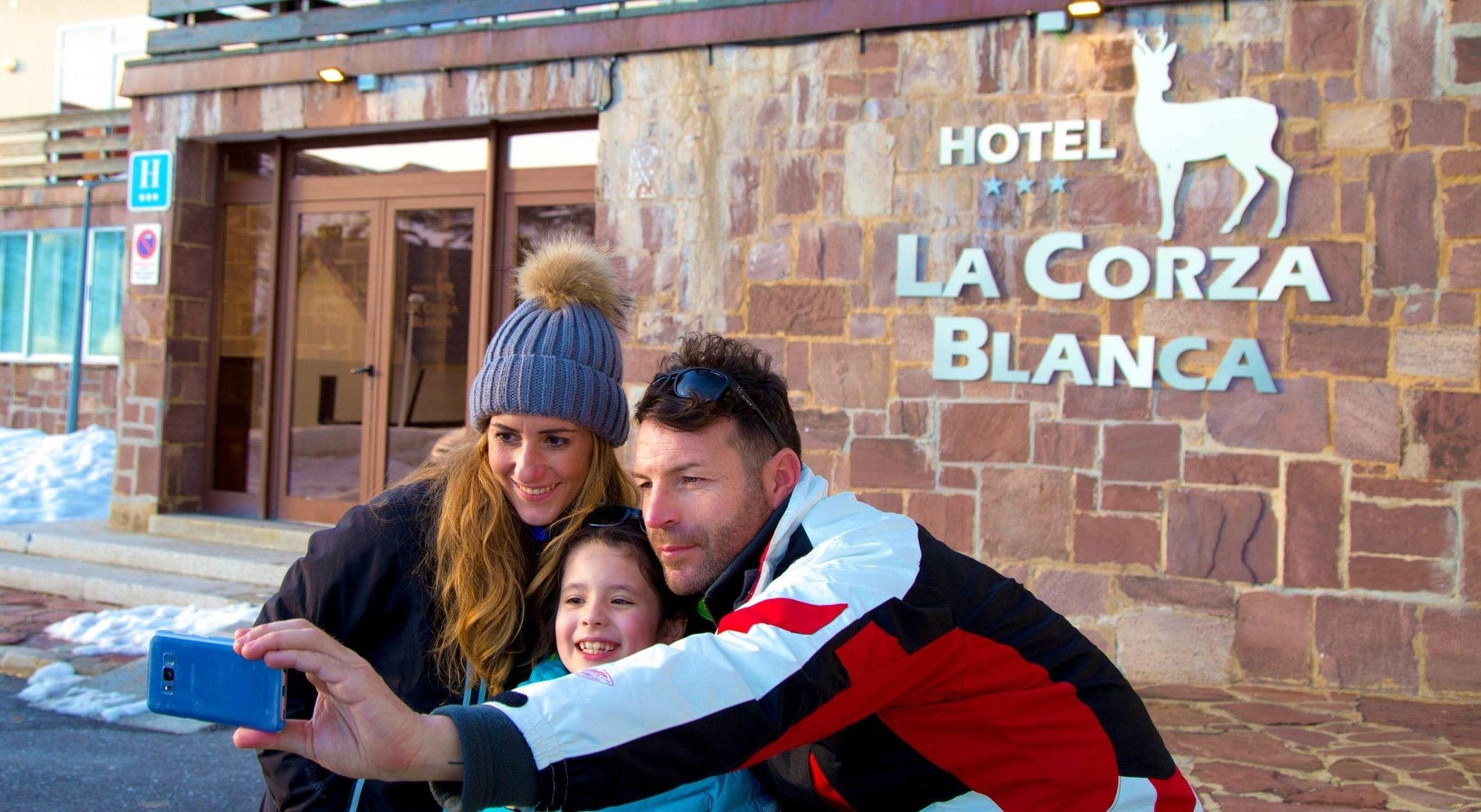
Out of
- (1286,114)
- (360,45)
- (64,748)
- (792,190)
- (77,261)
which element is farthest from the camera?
(77,261)

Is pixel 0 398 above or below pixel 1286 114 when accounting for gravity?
below

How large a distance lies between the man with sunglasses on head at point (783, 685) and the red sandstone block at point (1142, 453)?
370 centimetres

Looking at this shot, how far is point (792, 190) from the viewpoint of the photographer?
6145mm

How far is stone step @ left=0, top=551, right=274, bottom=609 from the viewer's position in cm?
669

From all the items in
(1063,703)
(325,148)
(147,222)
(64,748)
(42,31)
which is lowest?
(64,748)

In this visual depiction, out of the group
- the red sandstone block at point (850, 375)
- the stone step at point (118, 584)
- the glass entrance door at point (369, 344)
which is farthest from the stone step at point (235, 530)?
the red sandstone block at point (850, 375)

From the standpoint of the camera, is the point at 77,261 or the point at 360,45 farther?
the point at 77,261

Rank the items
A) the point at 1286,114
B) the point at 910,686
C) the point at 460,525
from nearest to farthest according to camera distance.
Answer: the point at 910,686 < the point at 460,525 < the point at 1286,114

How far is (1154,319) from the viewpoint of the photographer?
547 cm

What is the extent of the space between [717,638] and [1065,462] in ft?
14.5

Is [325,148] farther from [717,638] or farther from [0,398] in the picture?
[0,398]

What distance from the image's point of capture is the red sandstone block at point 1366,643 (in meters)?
5.13

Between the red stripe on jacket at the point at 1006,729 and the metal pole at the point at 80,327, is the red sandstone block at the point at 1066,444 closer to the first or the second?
the red stripe on jacket at the point at 1006,729

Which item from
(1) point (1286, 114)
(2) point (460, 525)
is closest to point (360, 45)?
(1) point (1286, 114)
